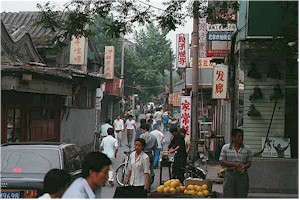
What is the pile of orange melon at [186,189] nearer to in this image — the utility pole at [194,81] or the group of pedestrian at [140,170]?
the group of pedestrian at [140,170]

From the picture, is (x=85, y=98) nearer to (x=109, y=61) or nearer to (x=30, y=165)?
(x=109, y=61)

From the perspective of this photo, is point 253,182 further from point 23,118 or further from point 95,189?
point 23,118

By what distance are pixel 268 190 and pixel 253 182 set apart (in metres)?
0.33

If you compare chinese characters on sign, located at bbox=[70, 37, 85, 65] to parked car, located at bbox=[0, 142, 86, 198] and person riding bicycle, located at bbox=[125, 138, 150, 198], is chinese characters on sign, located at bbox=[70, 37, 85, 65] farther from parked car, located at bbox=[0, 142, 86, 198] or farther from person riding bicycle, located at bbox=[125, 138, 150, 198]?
person riding bicycle, located at bbox=[125, 138, 150, 198]

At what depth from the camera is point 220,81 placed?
1573 centimetres

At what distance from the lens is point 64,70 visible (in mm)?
16219

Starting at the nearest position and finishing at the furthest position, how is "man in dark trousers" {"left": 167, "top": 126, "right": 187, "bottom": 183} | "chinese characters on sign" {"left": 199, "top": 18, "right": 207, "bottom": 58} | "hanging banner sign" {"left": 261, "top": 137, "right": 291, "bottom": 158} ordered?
1. "hanging banner sign" {"left": 261, "top": 137, "right": 291, "bottom": 158}
2. "man in dark trousers" {"left": 167, "top": 126, "right": 187, "bottom": 183}
3. "chinese characters on sign" {"left": 199, "top": 18, "right": 207, "bottom": 58}

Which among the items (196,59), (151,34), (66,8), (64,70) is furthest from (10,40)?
(151,34)

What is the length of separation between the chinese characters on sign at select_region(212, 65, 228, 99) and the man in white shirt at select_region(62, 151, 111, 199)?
11268 millimetres

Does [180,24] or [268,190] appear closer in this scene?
[180,24]

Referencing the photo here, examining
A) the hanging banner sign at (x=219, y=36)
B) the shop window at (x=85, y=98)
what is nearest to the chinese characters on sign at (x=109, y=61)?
the shop window at (x=85, y=98)

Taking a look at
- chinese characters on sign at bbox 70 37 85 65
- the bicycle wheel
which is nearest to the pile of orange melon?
the bicycle wheel

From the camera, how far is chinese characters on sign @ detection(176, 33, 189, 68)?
19.8 meters

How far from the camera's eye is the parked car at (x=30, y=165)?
307 inches
